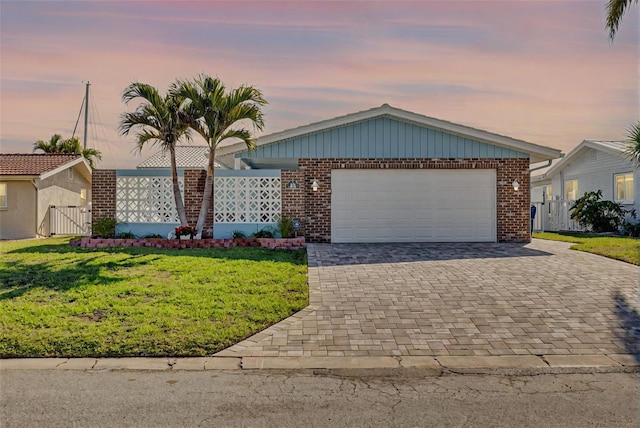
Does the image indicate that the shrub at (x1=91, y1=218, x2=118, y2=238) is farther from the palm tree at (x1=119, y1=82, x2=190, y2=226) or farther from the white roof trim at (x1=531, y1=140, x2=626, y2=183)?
the white roof trim at (x1=531, y1=140, x2=626, y2=183)

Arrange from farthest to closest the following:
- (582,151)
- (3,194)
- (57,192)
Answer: (582,151), (57,192), (3,194)

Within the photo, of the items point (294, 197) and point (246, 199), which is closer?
point (294, 197)

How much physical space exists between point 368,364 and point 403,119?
33.8 feet

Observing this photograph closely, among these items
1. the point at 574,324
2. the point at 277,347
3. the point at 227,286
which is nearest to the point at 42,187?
the point at 227,286

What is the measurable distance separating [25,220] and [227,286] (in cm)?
1430

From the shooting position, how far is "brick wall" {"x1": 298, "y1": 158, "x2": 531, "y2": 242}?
569 inches

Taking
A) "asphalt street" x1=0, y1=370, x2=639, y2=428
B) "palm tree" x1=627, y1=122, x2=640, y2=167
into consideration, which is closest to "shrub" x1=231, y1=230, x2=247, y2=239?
"asphalt street" x1=0, y1=370, x2=639, y2=428

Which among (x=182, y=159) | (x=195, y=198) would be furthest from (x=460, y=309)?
(x=182, y=159)

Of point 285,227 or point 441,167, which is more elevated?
point 441,167

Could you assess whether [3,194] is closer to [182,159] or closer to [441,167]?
[182,159]

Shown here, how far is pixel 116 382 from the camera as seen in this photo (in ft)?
15.3

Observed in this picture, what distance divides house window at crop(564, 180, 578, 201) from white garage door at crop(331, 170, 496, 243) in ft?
40.0

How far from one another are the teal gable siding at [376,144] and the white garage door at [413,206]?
21.1 inches

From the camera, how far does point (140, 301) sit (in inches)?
285
